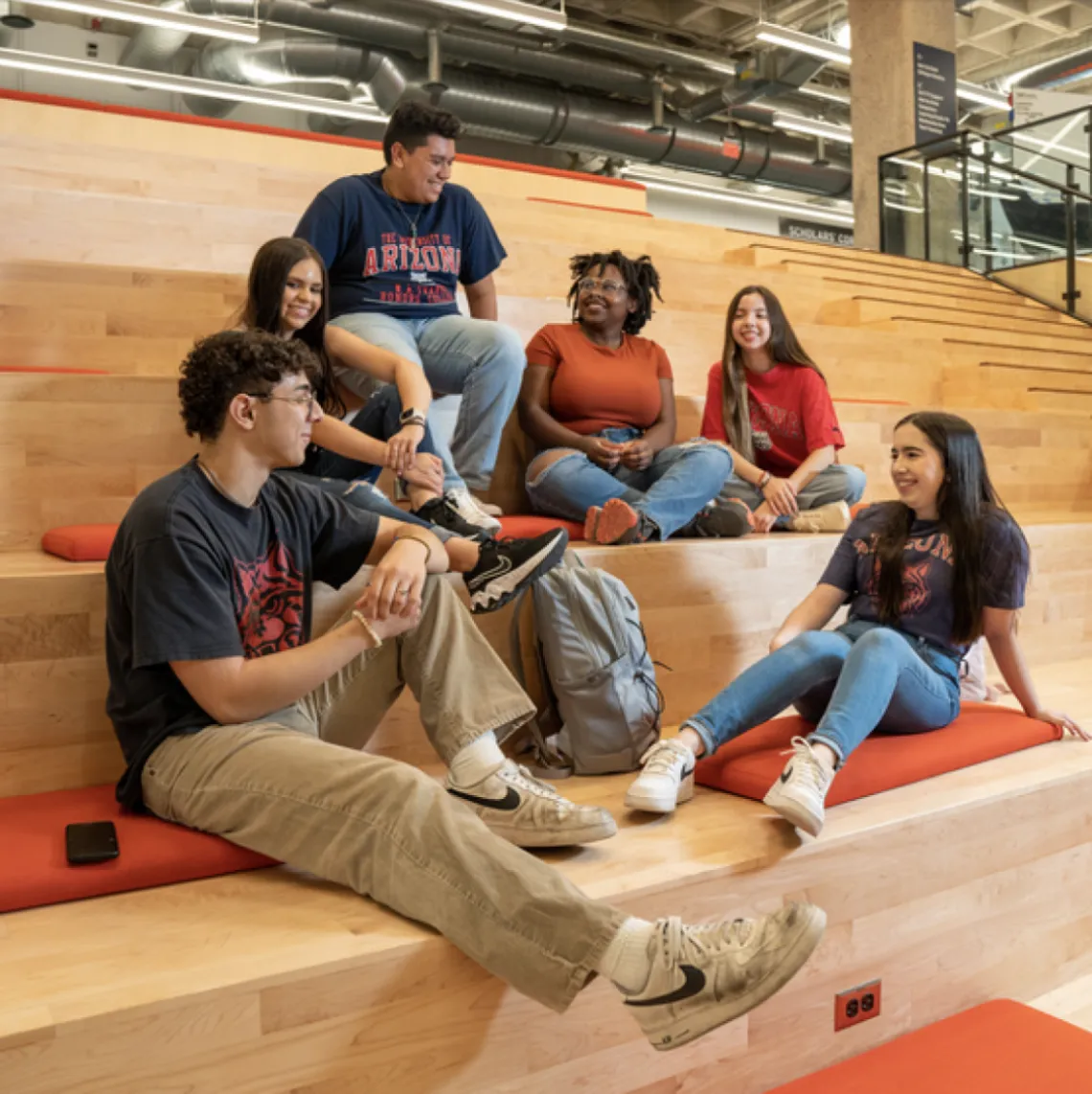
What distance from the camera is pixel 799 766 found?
6.21ft

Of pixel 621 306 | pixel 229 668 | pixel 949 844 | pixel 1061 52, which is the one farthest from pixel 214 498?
pixel 1061 52

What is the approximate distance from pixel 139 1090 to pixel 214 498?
0.82 m

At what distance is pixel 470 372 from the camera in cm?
268

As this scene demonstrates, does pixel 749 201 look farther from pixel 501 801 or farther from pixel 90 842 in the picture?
pixel 90 842

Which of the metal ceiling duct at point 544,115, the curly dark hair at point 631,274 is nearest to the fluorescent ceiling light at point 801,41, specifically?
the metal ceiling duct at point 544,115

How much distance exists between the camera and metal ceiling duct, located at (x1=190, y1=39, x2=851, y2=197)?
8367mm

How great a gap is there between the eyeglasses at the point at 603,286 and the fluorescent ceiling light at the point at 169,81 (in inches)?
177

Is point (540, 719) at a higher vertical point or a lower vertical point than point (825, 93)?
lower

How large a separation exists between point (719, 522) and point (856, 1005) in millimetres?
1314

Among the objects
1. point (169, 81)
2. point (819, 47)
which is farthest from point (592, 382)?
point (819, 47)

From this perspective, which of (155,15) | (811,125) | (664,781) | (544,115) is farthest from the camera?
(544,115)

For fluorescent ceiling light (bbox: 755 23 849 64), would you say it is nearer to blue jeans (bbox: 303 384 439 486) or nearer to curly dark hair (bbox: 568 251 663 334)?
curly dark hair (bbox: 568 251 663 334)

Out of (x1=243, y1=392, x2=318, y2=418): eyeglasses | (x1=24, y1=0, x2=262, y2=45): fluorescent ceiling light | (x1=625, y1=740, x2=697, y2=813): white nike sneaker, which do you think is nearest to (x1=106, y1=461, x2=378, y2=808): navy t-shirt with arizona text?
(x1=243, y1=392, x2=318, y2=418): eyeglasses

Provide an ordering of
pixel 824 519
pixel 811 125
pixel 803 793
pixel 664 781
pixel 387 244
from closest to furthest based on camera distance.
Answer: pixel 803 793 → pixel 664 781 → pixel 387 244 → pixel 824 519 → pixel 811 125
